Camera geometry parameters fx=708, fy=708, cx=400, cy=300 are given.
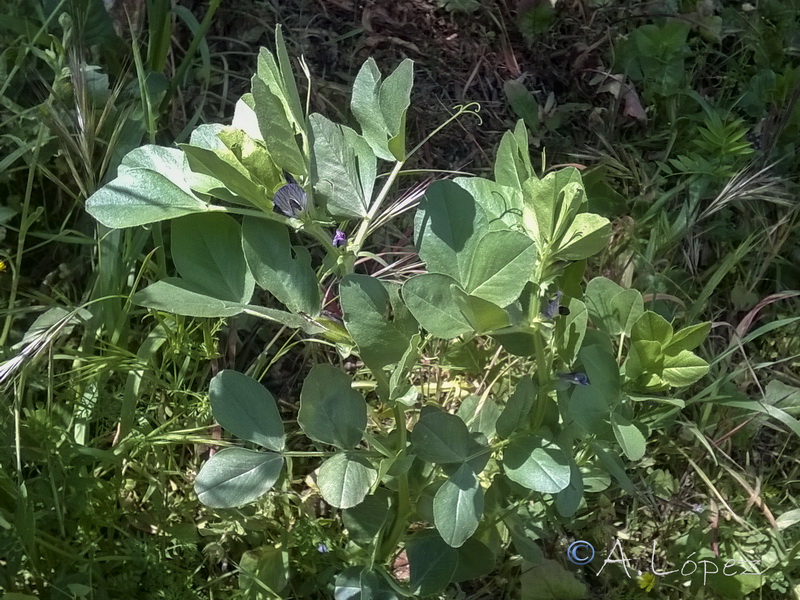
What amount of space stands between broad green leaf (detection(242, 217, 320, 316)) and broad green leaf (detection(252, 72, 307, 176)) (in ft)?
0.27

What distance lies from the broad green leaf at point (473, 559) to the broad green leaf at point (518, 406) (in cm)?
25

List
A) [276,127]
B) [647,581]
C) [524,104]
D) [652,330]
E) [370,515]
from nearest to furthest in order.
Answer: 1. [276,127]
2. [652,330]
3. [370,515]
4. [647,581]
5. [524,104]

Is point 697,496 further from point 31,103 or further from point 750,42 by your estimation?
point 31,103

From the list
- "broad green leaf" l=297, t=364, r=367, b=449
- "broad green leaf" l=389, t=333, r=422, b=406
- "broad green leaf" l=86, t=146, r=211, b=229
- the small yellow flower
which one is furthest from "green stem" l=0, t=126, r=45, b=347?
the small yellow flower

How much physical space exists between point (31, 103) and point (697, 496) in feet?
4.71

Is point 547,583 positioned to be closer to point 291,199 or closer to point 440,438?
point 440,438

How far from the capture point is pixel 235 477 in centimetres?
80

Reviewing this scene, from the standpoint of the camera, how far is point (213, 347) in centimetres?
117

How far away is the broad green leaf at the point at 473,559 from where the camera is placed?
973 millimetres

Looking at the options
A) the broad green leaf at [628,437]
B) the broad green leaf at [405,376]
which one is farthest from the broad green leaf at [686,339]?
the broad green leaf at [405,376]

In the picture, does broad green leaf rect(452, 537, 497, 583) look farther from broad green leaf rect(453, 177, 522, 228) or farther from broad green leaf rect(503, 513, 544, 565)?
broad green leaf rect(453, 177, 522, 228)

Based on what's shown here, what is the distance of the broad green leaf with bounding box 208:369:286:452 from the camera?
81 cm

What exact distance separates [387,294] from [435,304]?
62mm

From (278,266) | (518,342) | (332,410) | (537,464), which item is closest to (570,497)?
(537,464)
